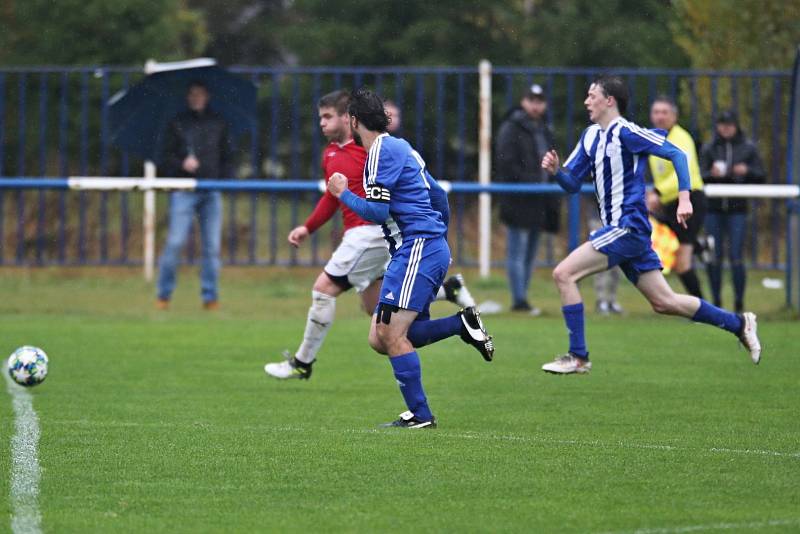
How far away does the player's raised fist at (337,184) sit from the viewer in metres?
8.27

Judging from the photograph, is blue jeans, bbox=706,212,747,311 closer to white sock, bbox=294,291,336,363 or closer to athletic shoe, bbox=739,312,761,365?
athletic shoe, bbox=739,312,761,365

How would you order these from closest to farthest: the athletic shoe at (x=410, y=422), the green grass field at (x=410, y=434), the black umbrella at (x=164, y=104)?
the green grass field at (x=410, y=434) → the athletic shoe at (x=410, y=422) → the black umbrella at (x=164, y=104)

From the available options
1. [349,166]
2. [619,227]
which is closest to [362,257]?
[349,166]

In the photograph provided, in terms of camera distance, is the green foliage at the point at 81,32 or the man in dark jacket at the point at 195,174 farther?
the green foliage at the point at 81,32

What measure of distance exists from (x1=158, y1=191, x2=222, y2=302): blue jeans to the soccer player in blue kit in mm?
7687

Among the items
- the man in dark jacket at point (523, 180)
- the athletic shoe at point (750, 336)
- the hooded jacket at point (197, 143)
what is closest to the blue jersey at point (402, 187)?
the athletic shoe at point (750, 336)

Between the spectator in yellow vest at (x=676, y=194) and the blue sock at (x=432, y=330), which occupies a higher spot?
the spectator in yellow vest at (x=676, y=194)

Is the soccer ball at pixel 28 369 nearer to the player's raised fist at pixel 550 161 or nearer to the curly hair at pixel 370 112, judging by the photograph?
the curly hair at pixel 370 112

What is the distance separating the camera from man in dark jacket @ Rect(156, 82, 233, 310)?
53.0 feet

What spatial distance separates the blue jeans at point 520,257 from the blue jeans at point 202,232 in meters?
2.97

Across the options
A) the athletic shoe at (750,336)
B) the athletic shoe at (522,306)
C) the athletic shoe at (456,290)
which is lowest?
→ the athletic shoe at (522,306)

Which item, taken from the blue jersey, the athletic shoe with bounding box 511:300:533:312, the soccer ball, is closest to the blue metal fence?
the athletic shoe with bounding box 511:300:533:312

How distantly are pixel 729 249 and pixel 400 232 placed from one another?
8073mm

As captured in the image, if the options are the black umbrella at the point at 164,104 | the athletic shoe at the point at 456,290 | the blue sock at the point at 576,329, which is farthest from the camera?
the black umbrella at the point at 164,104
